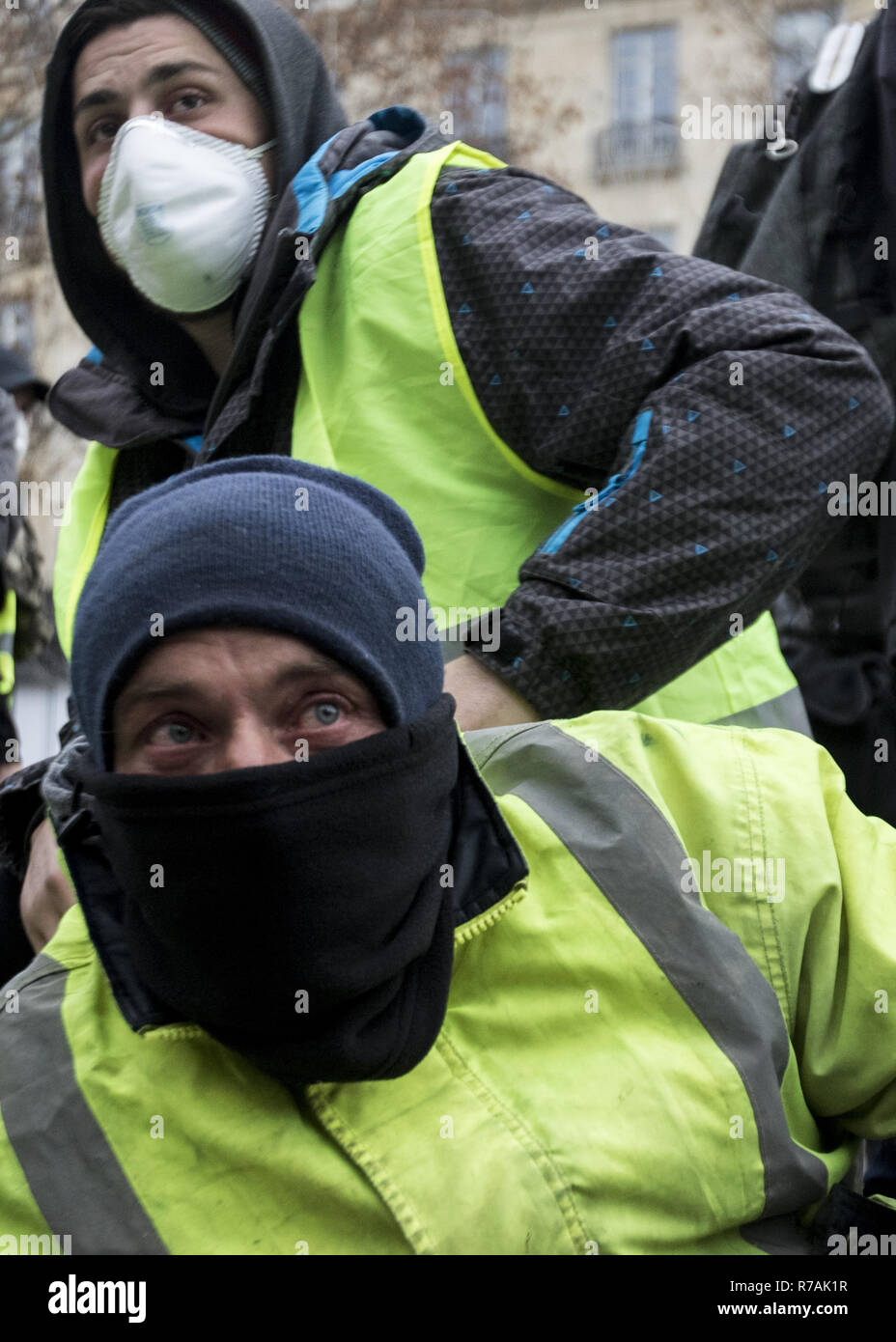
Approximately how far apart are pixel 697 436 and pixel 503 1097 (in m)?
0.97

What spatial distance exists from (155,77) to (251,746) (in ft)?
5.46

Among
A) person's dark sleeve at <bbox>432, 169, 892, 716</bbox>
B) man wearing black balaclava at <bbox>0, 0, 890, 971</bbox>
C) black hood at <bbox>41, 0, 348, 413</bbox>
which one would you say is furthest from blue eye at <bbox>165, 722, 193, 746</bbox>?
black hood at <bbox>41, 0, 348, 413</bbox>

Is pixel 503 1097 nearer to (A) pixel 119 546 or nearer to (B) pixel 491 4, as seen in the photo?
(A) pixel 119 546

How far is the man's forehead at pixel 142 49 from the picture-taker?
2822 millimetres

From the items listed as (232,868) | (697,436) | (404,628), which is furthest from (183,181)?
(232,868)

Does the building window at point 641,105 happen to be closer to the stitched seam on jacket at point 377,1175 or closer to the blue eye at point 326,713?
the blue eye at point 326,713

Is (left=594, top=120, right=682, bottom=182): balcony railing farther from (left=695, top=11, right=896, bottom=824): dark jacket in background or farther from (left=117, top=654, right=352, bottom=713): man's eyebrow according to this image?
(left=117, top=654, right=352, bottom=713): man's eyebrow

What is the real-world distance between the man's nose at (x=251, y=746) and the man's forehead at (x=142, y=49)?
164 cm

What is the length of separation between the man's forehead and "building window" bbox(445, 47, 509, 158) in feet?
20.8

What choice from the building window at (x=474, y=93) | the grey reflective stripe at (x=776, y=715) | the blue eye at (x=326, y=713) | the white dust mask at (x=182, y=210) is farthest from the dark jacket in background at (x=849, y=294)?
the building window at (x=474, y=93)

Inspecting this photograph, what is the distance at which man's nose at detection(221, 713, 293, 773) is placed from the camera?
163 centimetres

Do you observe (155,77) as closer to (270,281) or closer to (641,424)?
(270,281)

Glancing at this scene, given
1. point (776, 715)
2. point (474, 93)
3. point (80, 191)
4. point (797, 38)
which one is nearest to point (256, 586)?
point (776, 715)

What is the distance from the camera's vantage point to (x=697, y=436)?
219 centimetres
